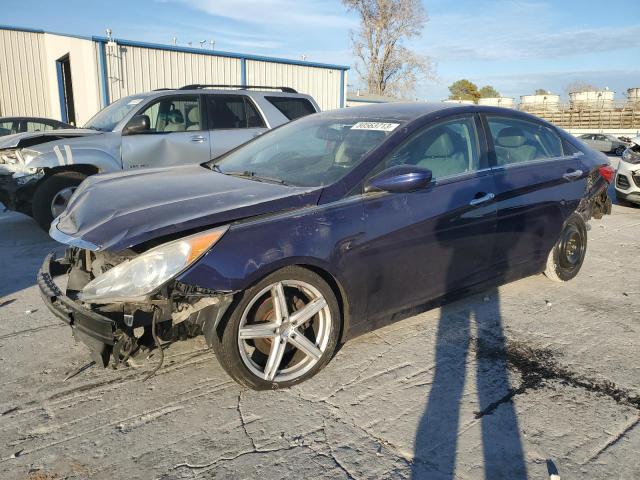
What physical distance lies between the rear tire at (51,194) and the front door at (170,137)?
0.70 metres

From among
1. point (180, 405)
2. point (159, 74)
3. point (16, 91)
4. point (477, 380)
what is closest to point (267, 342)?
point (180, 405)

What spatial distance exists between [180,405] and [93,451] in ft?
1.63

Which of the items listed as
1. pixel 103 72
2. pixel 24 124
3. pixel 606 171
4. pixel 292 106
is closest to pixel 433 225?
pixel 606 171

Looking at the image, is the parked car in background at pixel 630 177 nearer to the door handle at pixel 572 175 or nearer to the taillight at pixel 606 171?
the taillight at pixel 606 171

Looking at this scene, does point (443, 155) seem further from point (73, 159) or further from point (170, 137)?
point (73, 159)

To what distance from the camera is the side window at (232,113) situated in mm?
7336

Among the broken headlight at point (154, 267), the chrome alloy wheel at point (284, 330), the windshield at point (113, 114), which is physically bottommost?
the chrome alloy wheel at point (284, 330)

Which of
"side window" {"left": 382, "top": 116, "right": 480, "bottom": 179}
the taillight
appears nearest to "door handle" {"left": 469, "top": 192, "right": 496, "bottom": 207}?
"side window" {"left": 382, "top": 116, "right": 480, "bottom": 179}

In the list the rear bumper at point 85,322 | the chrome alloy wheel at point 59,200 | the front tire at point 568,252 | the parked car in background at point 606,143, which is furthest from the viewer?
the parked car in background at point 606,143

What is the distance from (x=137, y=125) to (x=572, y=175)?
16.6 ft

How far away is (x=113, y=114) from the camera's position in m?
7.21

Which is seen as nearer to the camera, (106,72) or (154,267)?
(154,267)

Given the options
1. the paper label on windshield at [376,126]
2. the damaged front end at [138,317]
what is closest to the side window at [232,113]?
the paper label on windshield at [376,126]

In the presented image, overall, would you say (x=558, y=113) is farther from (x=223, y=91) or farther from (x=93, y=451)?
(x=93, y=451)
